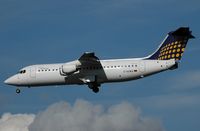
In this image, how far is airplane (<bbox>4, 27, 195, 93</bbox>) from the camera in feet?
356

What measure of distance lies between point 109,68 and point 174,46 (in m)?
7.64

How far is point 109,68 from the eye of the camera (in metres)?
110

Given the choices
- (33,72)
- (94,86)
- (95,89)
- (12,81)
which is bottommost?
(95,89)

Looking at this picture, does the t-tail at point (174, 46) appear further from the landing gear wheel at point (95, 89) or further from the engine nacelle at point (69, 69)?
the engine nacelle at point (69, 69)

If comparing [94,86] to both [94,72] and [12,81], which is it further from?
[12,81]

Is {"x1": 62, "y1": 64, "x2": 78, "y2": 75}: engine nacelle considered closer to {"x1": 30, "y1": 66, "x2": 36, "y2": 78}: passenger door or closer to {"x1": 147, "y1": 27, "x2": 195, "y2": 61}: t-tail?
{"x1": 30, "y1": 66, "x2": 36, "y2": 78}: passenger door

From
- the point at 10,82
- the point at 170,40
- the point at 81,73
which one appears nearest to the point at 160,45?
the point at 170,40

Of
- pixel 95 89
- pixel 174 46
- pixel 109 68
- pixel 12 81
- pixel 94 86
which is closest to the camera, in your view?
pixel 109 68

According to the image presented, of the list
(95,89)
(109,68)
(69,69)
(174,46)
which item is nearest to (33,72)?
(69,69)

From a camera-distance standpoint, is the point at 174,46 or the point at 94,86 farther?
the point at 94,86

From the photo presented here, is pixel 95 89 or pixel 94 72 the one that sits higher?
pixel 94 72

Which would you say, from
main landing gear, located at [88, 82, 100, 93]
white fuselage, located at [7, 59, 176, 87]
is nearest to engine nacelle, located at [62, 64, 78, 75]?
white fuselage, located at [7, 59, 176, 87]

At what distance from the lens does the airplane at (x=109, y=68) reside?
356ft

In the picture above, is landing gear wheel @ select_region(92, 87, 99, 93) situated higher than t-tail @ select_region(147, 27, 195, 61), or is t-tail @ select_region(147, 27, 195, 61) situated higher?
t-tail @ select_region(147, 27, 195, 61)
